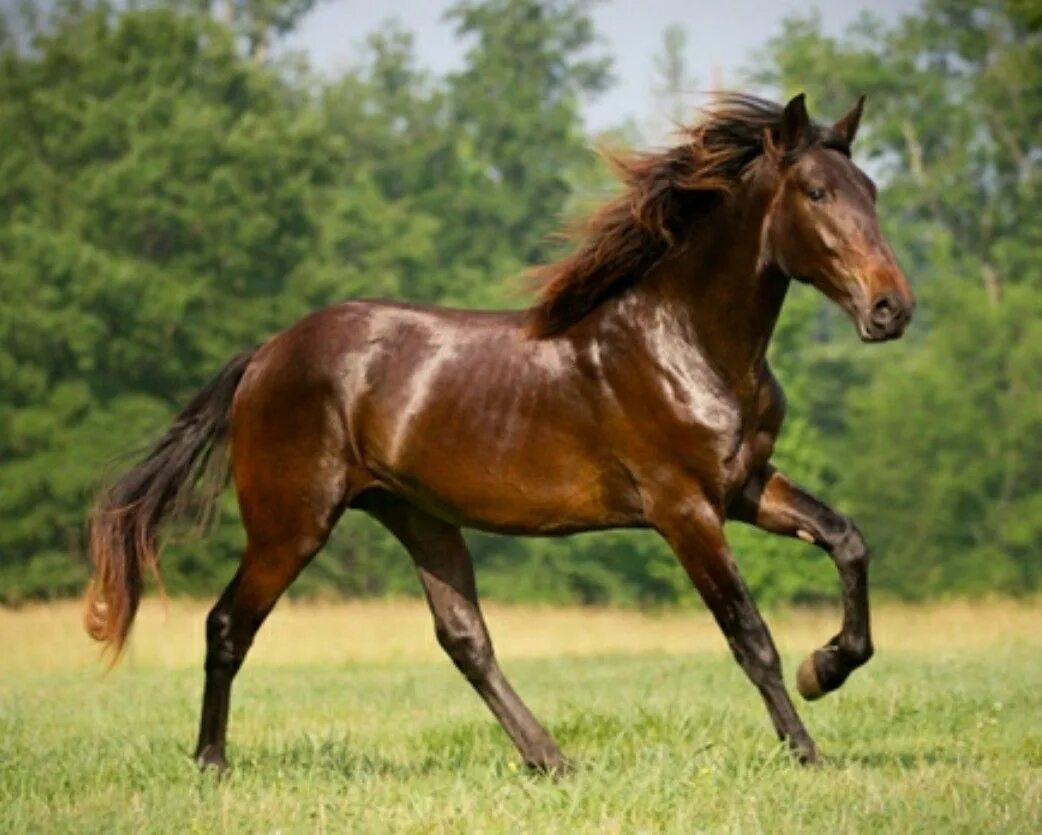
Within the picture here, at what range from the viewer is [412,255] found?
51.0 meters

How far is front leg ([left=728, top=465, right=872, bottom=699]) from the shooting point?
7.54 meters

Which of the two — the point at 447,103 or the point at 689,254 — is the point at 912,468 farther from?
the point at 689,254

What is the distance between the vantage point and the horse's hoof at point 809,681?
7633mm

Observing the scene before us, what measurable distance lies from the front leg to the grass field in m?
0.37

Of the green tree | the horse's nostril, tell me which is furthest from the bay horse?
the green tree

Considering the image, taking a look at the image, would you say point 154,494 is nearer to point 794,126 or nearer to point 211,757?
point 211,757

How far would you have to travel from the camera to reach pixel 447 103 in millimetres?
64750

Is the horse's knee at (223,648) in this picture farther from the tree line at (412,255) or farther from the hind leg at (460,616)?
the tree line at (412,255)

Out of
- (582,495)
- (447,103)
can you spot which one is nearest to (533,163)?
(447,103)

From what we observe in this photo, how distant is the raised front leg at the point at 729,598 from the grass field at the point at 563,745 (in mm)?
199

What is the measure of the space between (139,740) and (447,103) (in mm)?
56081

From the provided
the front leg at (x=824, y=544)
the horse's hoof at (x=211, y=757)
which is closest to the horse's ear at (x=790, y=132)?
the front leg at (x=824, y=544)

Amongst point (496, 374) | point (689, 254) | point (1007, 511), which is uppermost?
point (689, 254)

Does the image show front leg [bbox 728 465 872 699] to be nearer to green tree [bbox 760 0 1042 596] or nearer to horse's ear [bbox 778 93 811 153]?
horse's ear [bbox 778 93 811 153]
